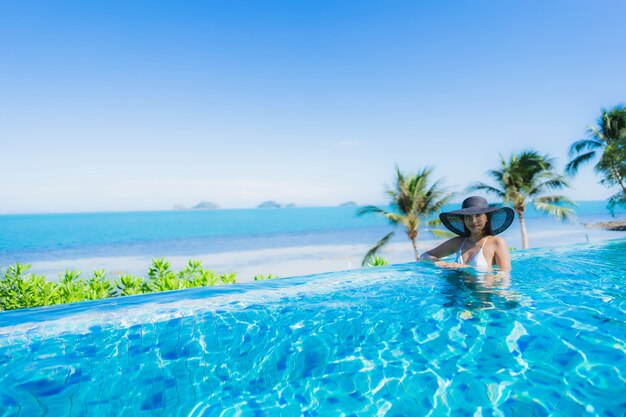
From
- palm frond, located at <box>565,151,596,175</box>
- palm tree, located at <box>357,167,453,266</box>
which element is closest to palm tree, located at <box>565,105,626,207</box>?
palm frond, located at <box>565,151,596,175</box>

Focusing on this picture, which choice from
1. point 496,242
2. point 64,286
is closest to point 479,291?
point 496,242

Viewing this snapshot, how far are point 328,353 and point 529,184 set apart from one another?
18709mm

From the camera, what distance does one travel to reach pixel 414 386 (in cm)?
315

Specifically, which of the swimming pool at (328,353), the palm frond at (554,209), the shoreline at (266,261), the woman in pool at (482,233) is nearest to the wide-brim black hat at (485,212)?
the woman in pool at (482,233)

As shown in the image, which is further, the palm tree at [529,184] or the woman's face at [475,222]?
the palm tree at [529,184]

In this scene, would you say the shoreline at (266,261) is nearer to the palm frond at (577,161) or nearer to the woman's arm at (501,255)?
the palm frond at (577,161)

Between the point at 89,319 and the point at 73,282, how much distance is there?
8.17 feet

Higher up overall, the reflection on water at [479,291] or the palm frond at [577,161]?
the palm frond at [577,161]

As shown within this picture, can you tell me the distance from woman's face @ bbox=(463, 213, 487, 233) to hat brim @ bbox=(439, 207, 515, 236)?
102mm

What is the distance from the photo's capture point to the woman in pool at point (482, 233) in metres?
5.13

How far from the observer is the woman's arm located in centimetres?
514

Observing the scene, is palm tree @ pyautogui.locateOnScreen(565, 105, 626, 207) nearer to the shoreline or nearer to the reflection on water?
the shoreline

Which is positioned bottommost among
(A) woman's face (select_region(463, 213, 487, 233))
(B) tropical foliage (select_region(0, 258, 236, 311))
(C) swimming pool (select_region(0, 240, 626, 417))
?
(C) swimming pool (select_region(0, 240, 626, 417))

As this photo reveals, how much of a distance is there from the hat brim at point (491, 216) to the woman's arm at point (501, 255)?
323 millimetres
